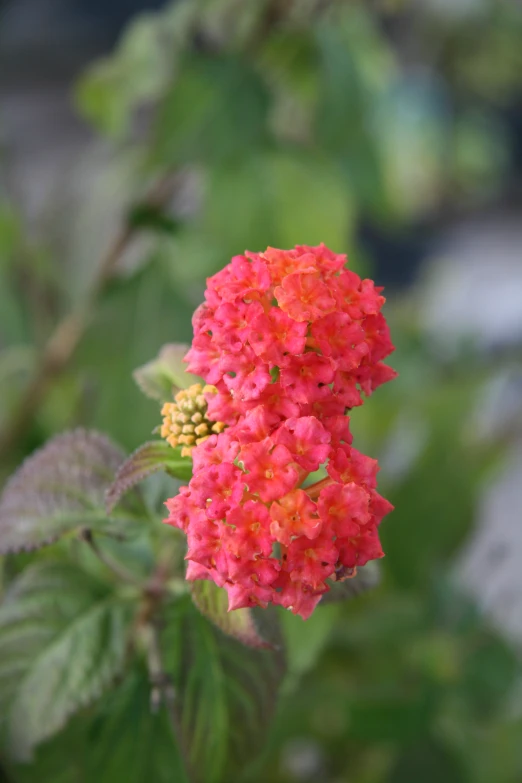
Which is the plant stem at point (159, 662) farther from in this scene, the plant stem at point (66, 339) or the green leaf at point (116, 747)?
the plant stem at point (66, 339)

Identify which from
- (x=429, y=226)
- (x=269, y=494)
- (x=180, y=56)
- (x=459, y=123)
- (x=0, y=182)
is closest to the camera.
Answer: (x=269, y=494)

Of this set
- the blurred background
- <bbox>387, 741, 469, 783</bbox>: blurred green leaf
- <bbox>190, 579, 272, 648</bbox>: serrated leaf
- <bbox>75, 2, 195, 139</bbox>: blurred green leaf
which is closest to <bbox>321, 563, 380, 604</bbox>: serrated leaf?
<bbox>190, 579, 272, 648</bbox>: serrated leaf

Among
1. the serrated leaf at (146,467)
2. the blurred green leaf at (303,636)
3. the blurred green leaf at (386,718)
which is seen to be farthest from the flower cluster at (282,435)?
the blurred green leaf at (386,718)

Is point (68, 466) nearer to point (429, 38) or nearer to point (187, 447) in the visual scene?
point (187, 447)

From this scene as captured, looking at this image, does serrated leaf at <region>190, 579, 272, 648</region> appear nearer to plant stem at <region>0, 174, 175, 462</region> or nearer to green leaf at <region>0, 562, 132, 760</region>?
green leaf at <region>0, 562, 132, 760</region>

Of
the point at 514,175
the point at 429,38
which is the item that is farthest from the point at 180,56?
the point at 514,175

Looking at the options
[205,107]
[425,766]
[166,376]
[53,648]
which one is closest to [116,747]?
[53,648]
